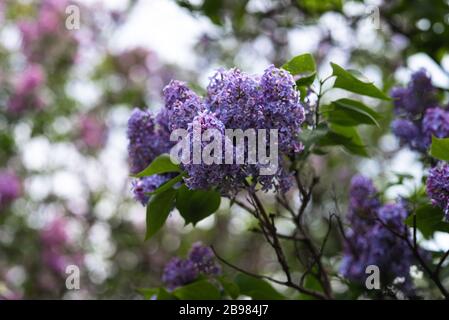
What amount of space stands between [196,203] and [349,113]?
0.50 meters

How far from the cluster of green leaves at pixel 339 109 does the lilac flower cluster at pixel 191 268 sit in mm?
498

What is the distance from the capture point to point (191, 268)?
218 centimetres

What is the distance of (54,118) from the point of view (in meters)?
5.87

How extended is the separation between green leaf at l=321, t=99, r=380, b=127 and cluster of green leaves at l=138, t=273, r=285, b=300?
0.54m

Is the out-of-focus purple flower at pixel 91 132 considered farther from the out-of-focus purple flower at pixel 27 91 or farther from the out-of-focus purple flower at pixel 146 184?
the out-of-focus purple flower at pixel 146 184

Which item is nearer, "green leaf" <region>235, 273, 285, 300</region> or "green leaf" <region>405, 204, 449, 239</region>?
"green leaf" <region>405, 204, 449, 239</region>

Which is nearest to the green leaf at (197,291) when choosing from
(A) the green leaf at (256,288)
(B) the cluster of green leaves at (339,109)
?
(A) the green leaf at (256,288)

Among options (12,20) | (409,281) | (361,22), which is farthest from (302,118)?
(12,20)

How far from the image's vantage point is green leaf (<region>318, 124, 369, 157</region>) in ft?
6.56

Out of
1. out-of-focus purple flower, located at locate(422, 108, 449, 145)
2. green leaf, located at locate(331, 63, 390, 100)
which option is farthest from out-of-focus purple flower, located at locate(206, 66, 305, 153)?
out-of-focus purple flower, located at locate(422, 108, 449, 145)

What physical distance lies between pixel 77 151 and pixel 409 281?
4.20 m

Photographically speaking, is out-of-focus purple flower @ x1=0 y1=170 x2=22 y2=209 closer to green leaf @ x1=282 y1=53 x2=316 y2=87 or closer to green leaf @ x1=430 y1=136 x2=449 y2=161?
green leaf @ x1=282 y1=53 x2=316 y2=87

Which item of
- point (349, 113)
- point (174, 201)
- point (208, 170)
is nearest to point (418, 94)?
point (349, 113)

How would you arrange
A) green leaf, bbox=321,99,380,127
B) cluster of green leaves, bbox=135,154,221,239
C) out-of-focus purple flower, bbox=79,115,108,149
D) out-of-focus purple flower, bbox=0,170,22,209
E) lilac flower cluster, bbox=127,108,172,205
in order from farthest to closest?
out-of-focus purple flower, bbox=79,115,108,149, out-of-focus purple flower, bbox=0,170,22,209, lilac flower cluster, bbox=127,108,172,205, green leaf, bbox=321,99,380,127, cluster of green leaves, bbox=135,154,221,239
